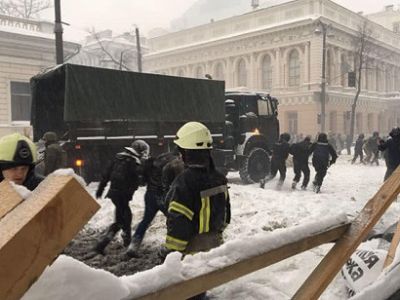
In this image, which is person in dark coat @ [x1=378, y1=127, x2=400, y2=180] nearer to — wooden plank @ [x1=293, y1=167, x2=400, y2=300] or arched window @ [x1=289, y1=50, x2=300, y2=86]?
wooden plank @ [x1=293, y1=167, x2=400, y2=300]

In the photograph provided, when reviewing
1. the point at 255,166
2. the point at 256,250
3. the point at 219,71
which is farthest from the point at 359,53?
the point at 256,250

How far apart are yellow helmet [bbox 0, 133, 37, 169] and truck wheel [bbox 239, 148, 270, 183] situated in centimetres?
1068

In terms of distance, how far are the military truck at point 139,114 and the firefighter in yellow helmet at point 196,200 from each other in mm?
7086

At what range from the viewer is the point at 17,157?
304cm

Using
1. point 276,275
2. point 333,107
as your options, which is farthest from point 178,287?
point 333,107

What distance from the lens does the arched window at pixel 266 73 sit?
45.8m

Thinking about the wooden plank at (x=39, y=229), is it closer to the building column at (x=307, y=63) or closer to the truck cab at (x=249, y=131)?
the truck cab at (x=249, y=131)

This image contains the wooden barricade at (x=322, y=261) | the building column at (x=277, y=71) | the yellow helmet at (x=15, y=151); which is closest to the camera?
the wooden barricade at (x=322, y=261)

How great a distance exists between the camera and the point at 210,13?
108 meters

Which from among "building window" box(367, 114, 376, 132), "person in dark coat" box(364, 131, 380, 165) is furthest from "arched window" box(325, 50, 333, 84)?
"person in dark coat" box(364, 131, 380, 165)

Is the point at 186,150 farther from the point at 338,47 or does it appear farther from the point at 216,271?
the point at 338,47

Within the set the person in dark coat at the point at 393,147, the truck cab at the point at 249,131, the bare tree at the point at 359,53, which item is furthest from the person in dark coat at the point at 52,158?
the bare tree at the point at 359,53

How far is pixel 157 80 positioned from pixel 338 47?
36.3 metres

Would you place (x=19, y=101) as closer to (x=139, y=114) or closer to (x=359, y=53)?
(x=139, y=114)
